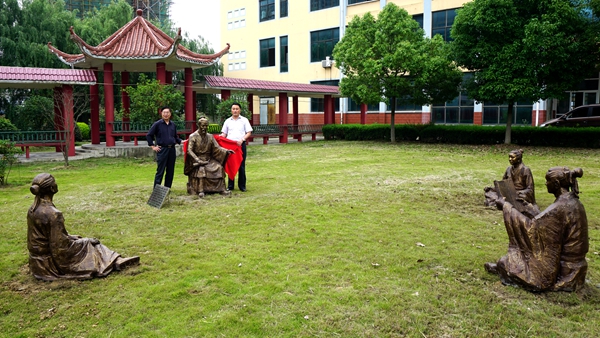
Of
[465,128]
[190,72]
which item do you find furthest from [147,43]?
[465,128]

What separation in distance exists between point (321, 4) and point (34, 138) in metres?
21.7

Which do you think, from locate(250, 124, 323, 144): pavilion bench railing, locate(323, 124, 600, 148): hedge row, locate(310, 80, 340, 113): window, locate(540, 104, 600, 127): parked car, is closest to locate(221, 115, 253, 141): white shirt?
locate(250, 124, 323, 144): pavilion bench railing

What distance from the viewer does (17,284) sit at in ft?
13.9

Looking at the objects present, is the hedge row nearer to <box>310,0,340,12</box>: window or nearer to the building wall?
the building wall

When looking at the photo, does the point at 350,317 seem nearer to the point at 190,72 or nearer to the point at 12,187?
the point at 12,187

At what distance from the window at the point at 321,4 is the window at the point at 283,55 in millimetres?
3195

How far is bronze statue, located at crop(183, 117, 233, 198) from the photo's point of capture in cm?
832

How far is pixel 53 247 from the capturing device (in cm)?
418

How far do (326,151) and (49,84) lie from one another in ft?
32.5

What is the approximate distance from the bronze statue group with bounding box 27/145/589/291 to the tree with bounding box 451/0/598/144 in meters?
12.6

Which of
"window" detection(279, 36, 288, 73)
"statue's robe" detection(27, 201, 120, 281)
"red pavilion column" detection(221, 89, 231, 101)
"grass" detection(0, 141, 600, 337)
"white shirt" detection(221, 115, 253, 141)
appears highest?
"window" detection(279, 36, 288, 73)

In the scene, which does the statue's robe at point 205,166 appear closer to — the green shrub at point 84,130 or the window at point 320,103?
the green shrub at point 84,130

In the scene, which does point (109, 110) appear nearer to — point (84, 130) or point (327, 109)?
point (84, 130)

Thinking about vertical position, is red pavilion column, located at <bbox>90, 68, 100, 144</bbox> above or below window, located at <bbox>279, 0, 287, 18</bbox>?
below
